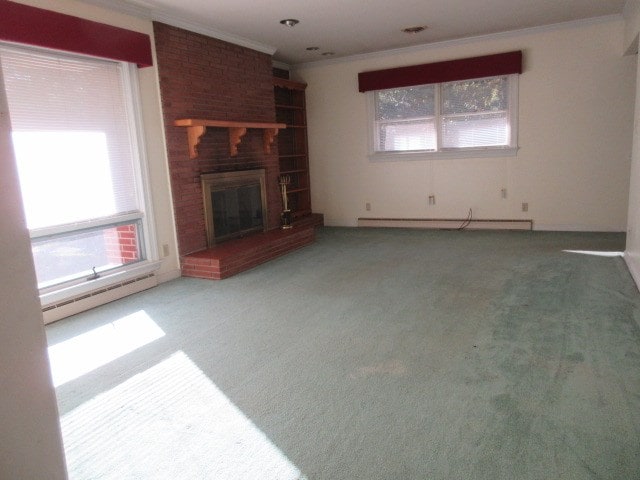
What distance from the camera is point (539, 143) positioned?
5.94m

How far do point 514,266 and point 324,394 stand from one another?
2.87 m

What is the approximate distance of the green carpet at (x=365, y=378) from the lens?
→ 1.79 meters

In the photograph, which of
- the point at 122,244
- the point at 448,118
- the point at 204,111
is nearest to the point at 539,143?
the point at 448,118

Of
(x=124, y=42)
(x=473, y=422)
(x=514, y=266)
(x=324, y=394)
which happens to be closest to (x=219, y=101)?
(x=124, y=42)

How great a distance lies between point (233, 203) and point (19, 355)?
15.3 feet

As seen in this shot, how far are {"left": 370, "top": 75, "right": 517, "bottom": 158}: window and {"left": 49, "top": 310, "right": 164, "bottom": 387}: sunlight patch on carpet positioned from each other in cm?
453

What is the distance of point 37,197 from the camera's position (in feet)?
11.2

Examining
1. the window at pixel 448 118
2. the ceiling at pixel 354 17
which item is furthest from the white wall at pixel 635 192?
the window at pixel 448 118

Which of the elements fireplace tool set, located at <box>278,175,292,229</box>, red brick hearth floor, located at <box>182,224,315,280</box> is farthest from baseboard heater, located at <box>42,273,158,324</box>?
fireplace tool set, located at <box>278,175,292,229</box>

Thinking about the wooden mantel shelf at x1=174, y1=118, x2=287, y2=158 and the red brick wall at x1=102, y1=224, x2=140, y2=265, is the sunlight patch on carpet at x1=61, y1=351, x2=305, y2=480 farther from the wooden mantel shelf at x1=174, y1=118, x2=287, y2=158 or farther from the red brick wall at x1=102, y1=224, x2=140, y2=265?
the wooden mantel shelf at x1=174, y1=118, x2=287, y2=158

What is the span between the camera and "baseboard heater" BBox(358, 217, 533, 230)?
20.4 feet

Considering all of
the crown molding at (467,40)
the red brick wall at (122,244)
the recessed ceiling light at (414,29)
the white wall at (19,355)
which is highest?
the recessed ceiling light at (414,29)

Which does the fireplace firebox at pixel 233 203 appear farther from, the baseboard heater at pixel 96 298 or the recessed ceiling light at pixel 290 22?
the recessed ceiling light at pixel 290 22

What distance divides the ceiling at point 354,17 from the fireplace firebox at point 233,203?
1547 mm
